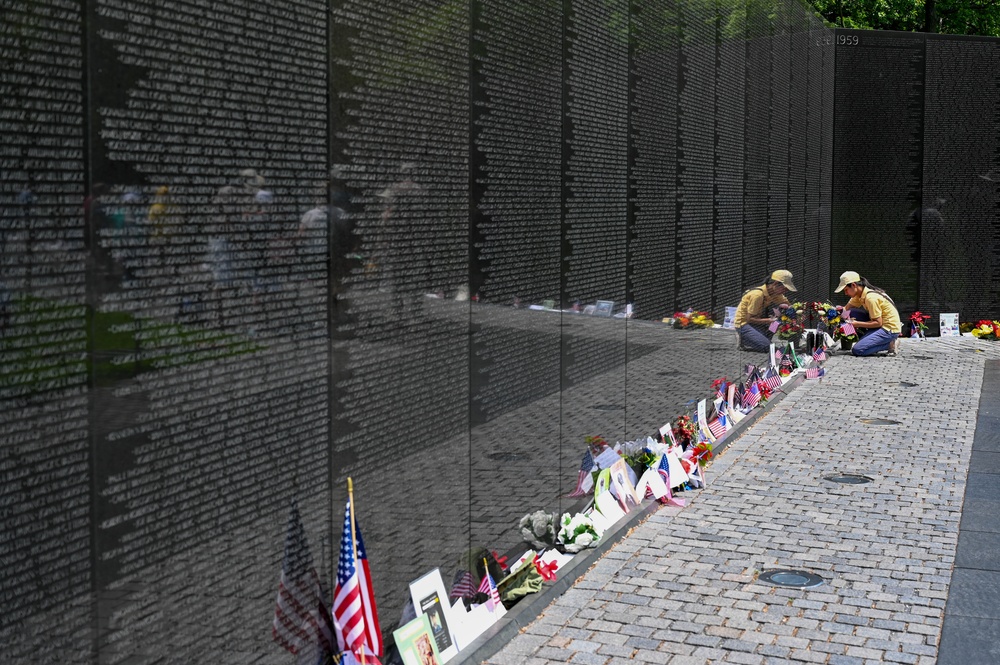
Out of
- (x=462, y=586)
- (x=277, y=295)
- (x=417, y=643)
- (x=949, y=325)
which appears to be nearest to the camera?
(x=277, y=295)

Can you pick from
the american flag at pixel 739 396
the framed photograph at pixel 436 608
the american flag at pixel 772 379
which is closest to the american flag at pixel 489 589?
the framed photograph at pixel 436 608

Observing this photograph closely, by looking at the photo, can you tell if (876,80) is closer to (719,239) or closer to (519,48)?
(719,239)

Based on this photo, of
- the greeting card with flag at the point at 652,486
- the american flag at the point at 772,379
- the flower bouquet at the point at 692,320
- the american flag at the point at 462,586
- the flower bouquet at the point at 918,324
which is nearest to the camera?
the american flag at the point at 462,586

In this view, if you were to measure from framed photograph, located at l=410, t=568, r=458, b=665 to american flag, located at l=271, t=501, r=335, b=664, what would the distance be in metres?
0.69

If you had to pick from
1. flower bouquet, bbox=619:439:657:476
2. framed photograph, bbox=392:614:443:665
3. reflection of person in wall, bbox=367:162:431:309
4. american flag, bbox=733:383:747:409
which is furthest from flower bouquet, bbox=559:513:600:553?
american flag, bbox=733:383:747:409

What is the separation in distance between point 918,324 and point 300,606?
18.7 metres

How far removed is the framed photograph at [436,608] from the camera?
5.72 metres

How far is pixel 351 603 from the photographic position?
500 cm

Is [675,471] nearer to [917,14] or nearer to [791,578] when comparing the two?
[791,578]

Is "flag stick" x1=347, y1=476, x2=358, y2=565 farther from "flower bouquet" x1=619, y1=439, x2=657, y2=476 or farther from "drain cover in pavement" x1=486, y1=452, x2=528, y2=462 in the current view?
"flower bouquet" x1=619, y1=439, x2=657, y2=476

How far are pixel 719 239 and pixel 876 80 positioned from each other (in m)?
10.4

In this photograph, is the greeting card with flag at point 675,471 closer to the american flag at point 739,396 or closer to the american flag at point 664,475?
the american flag at point 664,475

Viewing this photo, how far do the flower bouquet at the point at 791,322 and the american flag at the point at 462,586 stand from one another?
1014 cm

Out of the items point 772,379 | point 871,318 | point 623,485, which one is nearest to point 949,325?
point 871,318
